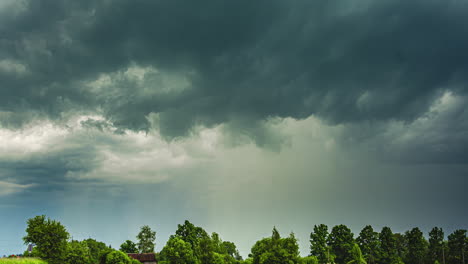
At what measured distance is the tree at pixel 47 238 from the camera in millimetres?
72188

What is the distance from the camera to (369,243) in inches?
4638

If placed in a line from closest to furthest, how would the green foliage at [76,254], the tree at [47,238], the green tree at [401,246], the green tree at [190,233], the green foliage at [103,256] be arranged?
1. the tree at [47,238]
2. the green foliage at [76,254]
3. the green foliage at [103,256]
4. the green tree at [190,233]
5. the green tree at [401,246]

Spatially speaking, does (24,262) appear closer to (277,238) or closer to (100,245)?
(277,238)

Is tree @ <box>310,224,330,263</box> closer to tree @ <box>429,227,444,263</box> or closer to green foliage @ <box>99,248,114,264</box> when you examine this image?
tree @ <box>429,227,444,263</box>

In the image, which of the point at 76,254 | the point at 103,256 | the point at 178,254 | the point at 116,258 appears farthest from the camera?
the point at 103,256

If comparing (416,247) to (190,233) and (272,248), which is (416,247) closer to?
(272,248)

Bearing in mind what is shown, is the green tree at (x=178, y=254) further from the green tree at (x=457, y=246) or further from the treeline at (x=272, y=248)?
the green tree at (x=457, y=246)

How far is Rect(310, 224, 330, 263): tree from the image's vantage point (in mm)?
115944

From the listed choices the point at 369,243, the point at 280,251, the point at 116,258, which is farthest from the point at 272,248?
the point at 369,243

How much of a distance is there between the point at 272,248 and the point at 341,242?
1829 inches

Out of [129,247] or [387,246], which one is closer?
[387,246]

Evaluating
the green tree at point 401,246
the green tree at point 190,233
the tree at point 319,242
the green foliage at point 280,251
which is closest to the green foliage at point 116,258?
the green tree at point 190,233

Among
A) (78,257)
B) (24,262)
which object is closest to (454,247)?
(78,257)

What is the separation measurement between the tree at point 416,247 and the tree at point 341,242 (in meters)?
22.6
